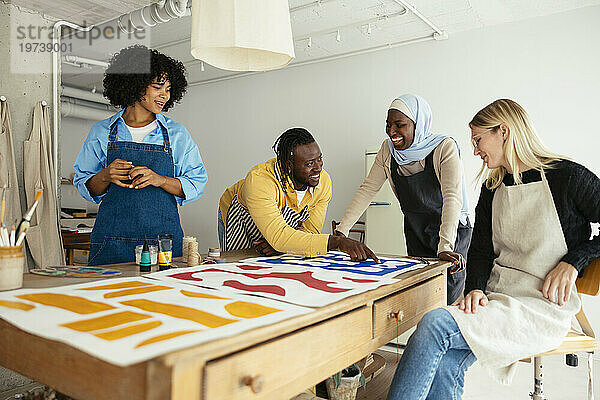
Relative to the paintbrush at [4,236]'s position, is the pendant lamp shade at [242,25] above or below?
above

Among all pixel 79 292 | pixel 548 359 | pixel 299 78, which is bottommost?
pixel 548 359

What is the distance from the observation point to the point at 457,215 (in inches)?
91.1

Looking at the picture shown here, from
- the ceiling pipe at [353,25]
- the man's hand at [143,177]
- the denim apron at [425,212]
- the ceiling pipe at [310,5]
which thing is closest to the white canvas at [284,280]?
the man's hand at [143,177]

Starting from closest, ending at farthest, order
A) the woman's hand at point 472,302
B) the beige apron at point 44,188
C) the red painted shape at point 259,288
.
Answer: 1. the red painted shape at point 259,288
2. the woman's hand at point 472,302
3. the beige apron at point 44,188

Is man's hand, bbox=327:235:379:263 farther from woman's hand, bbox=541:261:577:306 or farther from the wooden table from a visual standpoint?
woman's hand, bbox=541:261:577:306

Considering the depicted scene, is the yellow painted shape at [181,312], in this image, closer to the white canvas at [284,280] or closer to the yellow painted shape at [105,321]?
the yellow painted shape at [105,321]

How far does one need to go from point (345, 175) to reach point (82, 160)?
141 inches

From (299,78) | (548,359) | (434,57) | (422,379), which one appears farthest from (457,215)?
(299,78)

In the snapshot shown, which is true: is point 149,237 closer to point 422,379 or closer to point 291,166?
point 291,166

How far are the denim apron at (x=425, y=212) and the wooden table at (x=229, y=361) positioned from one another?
1227 millimetres

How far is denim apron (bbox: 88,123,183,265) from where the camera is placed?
2121mm

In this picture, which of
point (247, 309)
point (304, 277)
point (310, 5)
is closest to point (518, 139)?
point (304, 277)

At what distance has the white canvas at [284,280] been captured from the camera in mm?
1253

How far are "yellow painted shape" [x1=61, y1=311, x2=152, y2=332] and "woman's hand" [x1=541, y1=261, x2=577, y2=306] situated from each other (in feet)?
4.33
